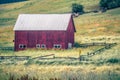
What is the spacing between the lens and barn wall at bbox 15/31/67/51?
68062 mm

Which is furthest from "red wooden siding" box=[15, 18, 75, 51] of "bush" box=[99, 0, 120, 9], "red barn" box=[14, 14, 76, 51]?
"bush" box=[99, 0, 120, 9]

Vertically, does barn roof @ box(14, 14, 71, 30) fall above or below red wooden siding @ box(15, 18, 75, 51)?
above

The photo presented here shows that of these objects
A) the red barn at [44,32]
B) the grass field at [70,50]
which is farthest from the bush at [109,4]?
the red barn at [44,32]

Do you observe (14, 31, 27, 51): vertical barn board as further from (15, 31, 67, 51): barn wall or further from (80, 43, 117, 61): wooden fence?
(80, 43, 117, 61): wooden fence

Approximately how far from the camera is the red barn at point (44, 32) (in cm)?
6794

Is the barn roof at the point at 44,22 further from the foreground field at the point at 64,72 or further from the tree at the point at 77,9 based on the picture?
the tree at the point at 77,9

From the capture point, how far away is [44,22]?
227ft

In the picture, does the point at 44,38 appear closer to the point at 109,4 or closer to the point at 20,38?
the point at 20,38

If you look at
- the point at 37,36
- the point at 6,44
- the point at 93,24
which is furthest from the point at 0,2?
the point at 37,36

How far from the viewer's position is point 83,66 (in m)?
45.2

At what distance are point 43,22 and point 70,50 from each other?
848 cm

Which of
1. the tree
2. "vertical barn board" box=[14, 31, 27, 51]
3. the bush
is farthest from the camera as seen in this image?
the tree

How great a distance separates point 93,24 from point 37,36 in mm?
24239

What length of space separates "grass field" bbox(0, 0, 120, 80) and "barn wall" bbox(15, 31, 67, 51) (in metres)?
3.77
